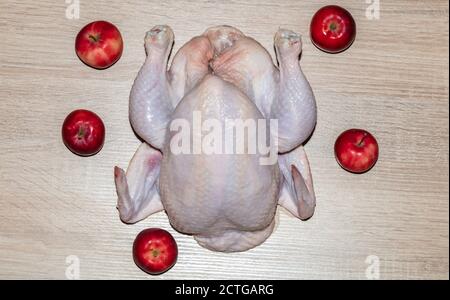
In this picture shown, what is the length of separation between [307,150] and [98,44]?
24.4 inches

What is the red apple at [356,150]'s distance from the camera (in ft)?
5.53

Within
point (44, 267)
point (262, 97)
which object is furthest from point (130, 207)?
point (262, 97)

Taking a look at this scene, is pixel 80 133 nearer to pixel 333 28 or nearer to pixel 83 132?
pixel 83 132

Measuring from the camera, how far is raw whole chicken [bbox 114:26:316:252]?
4.53 ft

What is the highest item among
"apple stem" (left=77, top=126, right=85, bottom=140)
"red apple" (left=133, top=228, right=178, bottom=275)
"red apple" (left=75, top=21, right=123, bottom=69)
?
Answer: "red apple" (left=75, top=21, right=123, bottom=69)

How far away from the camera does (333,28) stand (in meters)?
1.69

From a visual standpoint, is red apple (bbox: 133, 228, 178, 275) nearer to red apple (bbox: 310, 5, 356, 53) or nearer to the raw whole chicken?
the raw whole chicken

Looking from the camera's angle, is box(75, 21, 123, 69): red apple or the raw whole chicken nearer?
the raw whole chicken

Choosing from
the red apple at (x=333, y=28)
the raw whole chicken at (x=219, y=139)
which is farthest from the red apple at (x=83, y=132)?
the red apple at (x=333, y=28)

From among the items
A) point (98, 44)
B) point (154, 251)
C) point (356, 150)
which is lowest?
point (154, 251)

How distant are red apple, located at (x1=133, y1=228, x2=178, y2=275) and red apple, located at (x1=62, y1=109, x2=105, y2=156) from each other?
0.87 ft

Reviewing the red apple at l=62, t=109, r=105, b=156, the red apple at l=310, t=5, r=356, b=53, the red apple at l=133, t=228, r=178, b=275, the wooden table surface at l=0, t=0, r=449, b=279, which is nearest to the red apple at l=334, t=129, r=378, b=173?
the wooden table surface at l=0, t=0, r=449, b=279

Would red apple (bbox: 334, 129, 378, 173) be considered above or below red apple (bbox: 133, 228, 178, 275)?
above

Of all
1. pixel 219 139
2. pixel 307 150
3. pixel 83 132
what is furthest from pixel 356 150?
pixel 83 132
